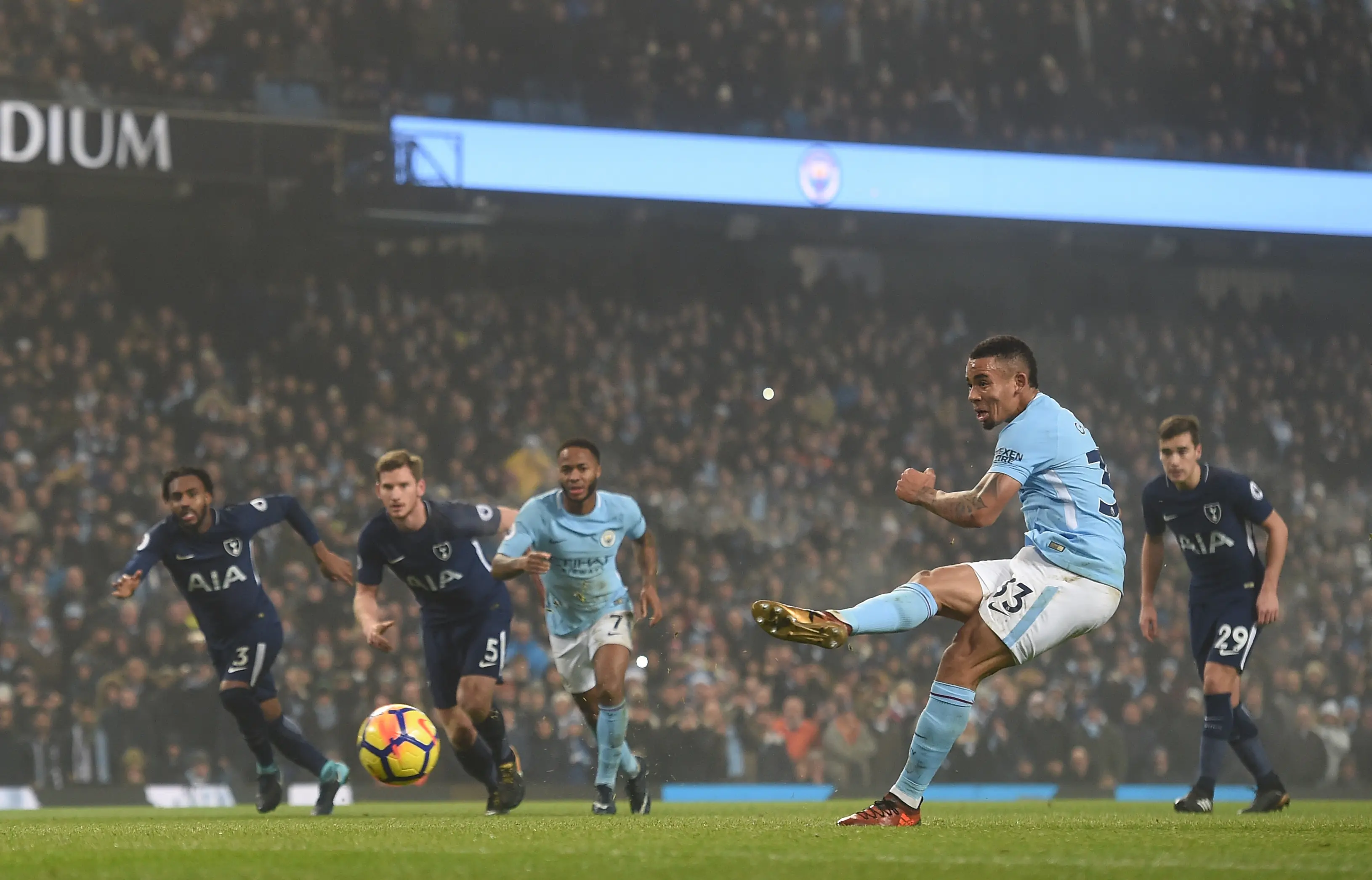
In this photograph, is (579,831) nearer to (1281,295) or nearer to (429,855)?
(429,855)

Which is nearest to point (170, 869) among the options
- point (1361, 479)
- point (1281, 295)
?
point (1361, 479)

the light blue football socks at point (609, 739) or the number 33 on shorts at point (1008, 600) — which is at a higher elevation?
the number 33 on shorts at point (1008, 600)

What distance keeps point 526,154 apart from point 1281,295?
11278 mm

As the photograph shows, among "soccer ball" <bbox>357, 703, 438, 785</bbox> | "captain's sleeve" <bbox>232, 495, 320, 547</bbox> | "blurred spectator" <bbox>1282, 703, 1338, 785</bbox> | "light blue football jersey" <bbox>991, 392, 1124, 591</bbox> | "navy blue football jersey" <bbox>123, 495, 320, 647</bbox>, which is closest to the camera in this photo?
"light blue football jersey" <bbox>991, 392, 1124, 591</bbox>

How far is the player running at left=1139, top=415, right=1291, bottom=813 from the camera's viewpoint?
31.9ft

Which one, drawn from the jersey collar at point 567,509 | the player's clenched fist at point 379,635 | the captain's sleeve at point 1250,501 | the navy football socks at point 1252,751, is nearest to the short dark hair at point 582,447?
the jersey collar at point 567,509

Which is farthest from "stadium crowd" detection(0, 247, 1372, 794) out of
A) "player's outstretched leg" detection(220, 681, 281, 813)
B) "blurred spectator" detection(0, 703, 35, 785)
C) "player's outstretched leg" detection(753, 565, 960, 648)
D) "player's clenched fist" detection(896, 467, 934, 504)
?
"player's clenched fist" detection(896, 467, 934, 504)

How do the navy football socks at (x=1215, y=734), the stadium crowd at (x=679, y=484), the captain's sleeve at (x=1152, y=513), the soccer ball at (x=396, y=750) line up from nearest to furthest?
the soccer ball at (x=396, y=750)
the navy football socks at (x=1215, y=734)
the captain's sleeve at (x=1152, y=513)
the stadium crowd at (x=679, y=484)

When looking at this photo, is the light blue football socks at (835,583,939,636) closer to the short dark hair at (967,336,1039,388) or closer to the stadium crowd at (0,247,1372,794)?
the short dark hair at (967,336,1039,388)

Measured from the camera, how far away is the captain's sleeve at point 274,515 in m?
10.5

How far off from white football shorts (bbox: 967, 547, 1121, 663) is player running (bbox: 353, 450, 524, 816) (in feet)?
13.1

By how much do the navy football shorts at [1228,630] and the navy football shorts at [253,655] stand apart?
602 cm

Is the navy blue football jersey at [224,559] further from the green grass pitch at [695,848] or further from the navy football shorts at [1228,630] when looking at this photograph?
the navy football shorts at [1228,630]

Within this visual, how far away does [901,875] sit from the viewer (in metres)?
4.55
